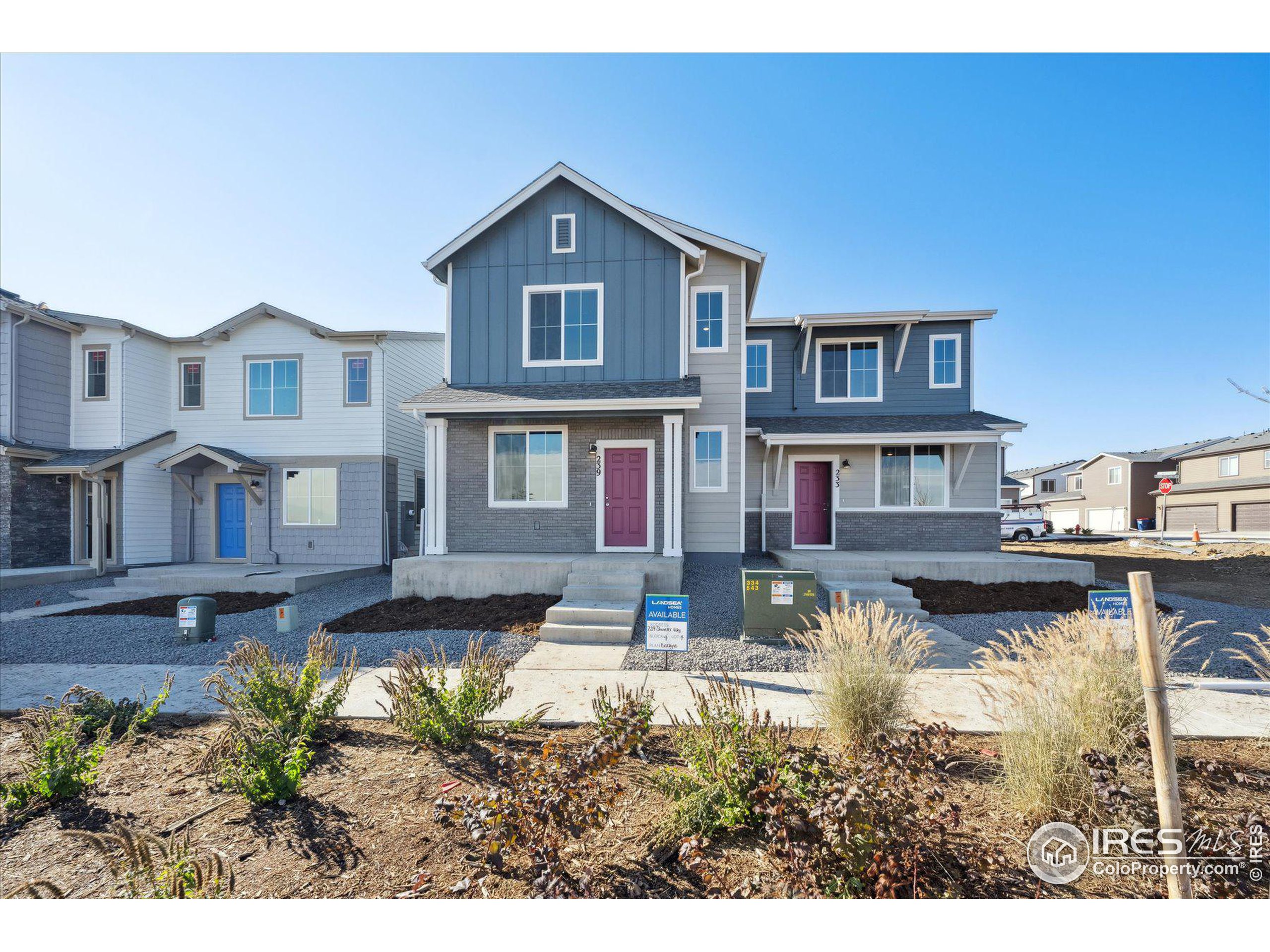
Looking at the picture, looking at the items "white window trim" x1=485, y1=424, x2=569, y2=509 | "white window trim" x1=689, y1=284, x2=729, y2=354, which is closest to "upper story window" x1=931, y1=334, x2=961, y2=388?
"white window trim" x1=689, y1=284, x2=729, y2=354

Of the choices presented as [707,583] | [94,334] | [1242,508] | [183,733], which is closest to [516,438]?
[707,583]

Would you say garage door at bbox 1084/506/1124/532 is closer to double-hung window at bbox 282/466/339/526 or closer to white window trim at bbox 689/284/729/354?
white window trim at bbox 689/284/729/354

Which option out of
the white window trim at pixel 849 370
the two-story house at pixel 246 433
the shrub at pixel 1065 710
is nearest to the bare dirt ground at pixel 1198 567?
the white window trim at pixel 849 370

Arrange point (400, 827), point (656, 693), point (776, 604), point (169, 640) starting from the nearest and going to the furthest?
point (400, 827)
point (656, 693)
point (776, 604)
point (169, 640)

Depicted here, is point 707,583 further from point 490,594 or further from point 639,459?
point 490,594

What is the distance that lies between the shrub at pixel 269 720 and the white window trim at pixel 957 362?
14827mm

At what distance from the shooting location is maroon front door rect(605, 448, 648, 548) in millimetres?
11031

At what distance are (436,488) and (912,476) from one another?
1147cm

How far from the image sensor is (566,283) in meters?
11.3

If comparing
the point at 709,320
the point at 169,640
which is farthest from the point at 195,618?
the point at 709,320

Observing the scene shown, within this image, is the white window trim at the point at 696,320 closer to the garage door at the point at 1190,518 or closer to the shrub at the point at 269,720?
the shrub at the point at 269,720

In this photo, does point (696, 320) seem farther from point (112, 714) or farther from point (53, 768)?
point (53, 768)

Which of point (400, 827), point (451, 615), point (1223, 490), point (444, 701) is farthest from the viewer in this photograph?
point (1223, 490)

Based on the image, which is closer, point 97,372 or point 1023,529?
point 97,372
